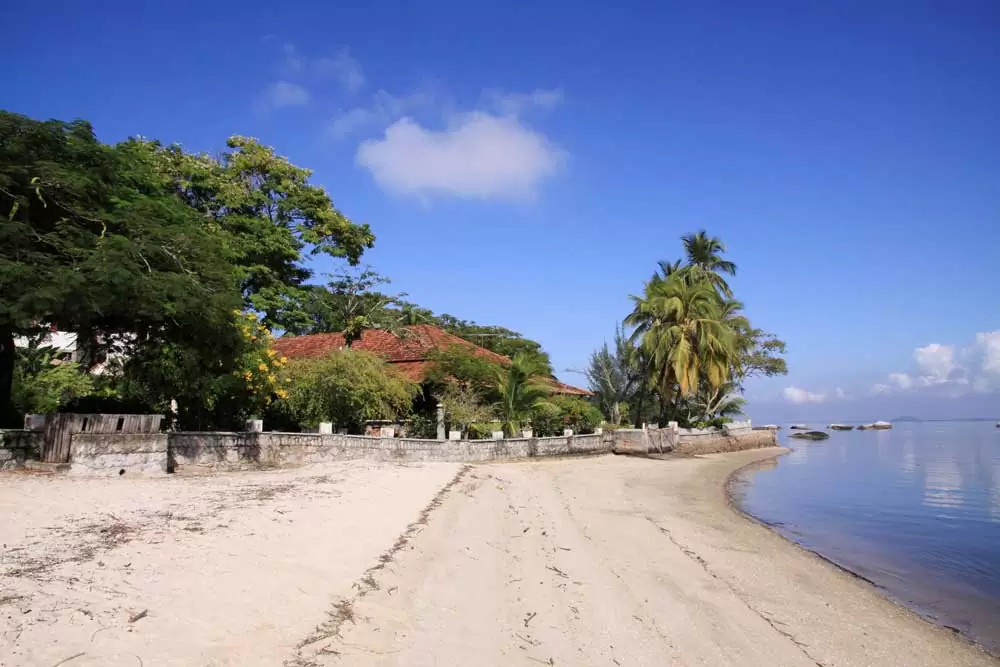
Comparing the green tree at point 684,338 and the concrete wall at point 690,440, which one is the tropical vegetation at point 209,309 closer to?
the green tree at point 684,338

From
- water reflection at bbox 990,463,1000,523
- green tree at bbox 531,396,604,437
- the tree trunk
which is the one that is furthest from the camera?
green tree at bbox 531,396,604,437

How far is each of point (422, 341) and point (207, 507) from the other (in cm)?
1740

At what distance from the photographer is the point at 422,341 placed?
24.6m

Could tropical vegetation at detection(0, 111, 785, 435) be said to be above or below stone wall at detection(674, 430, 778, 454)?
above

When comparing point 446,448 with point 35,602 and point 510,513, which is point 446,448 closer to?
point 510,513

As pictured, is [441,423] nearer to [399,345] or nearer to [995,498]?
[399,345]

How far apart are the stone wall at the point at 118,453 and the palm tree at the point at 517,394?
12286 millimetres

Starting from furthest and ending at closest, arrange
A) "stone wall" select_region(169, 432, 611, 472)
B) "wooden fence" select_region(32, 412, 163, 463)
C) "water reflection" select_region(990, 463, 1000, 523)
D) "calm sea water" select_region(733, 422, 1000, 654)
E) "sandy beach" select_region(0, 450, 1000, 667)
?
"water reflection" select_region(990, 463, 1000, 523), "stone wall" select_region(169, 432, 611, 472), "wooden fence" select_region(32, 412, 163, 463), "calm sea water" select_region(733, 422, 1000, 654), "sandy beach" select_region(0, 450, 1000, 667)

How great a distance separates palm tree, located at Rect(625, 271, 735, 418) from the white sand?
25.6 meters

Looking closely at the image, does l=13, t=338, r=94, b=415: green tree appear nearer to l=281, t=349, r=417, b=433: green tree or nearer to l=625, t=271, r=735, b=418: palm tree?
l=281, t=349, r=417, b=433: green tree

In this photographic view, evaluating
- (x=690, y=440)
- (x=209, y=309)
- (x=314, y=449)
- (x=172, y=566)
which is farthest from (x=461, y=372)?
(x=690, y=440)

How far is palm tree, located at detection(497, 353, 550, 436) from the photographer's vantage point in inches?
829

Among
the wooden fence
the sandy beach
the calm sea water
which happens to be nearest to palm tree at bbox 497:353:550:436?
the calm sea water

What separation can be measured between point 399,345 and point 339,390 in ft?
27.0
